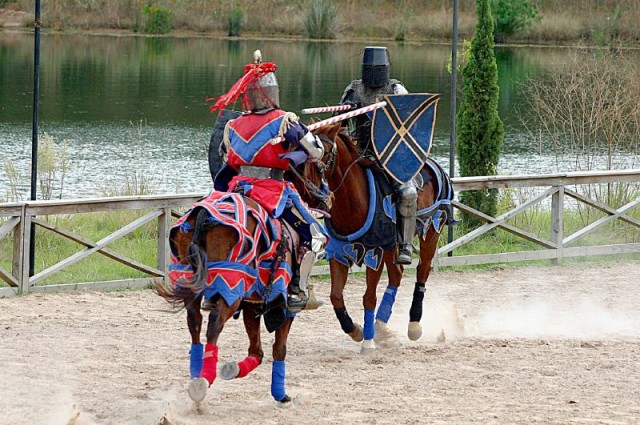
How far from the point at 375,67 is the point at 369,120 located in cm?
38

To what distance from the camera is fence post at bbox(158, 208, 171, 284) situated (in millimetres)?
10125

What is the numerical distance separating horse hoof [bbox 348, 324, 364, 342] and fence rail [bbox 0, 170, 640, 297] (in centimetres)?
236

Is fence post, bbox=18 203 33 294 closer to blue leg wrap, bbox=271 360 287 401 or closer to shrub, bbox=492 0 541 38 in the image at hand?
blue leg wrap, bbox=271 360 287 401

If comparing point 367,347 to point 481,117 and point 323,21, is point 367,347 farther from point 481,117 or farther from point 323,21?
point 323,21

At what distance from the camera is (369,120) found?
8375 mm

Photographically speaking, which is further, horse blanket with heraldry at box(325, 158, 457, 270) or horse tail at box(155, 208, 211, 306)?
horse blanket with heraldry at box(325, 158, 457, 270)

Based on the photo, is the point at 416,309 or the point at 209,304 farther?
the point at 416,309

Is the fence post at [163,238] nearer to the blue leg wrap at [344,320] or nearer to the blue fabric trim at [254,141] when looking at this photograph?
the blue leg wrap at [344,320]

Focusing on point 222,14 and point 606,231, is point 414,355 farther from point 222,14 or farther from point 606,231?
point 222,14

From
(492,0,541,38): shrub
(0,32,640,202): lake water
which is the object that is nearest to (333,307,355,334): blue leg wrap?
(0,32,640,202): lake water

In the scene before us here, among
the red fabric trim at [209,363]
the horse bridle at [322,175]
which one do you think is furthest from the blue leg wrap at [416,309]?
the red fabric trim at [209,363]

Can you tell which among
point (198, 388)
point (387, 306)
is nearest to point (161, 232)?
point (387, 306)

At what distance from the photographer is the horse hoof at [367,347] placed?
8.31 m

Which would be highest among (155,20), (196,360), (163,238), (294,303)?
(155,20)
